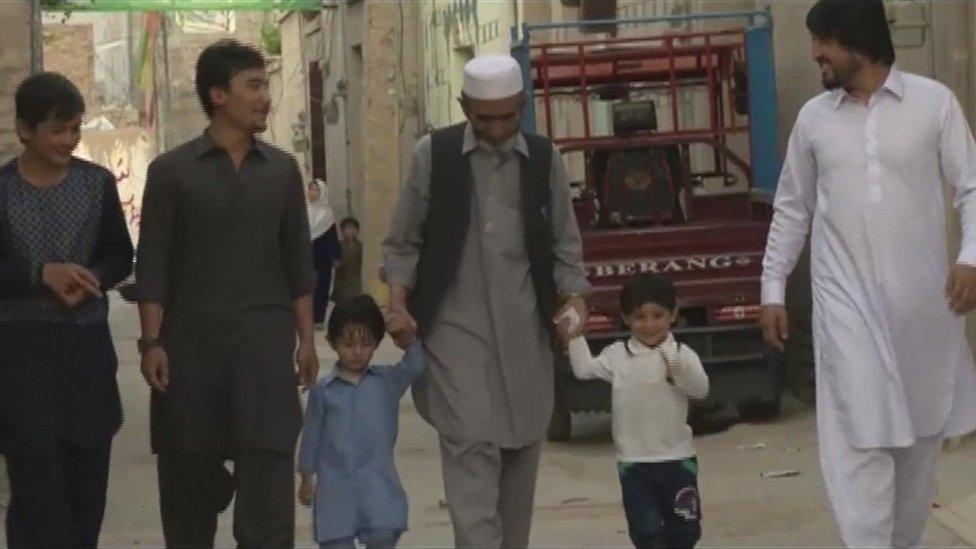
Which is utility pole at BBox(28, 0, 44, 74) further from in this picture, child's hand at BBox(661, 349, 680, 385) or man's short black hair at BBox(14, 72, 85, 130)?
child's hand at BBox(661, 349, 680, 385)

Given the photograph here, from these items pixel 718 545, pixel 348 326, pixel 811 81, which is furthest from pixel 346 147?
pixel 348 326

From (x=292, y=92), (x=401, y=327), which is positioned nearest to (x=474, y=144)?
(x=401, y=327)

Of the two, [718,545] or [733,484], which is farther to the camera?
[733,484]

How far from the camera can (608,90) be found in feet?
48.5

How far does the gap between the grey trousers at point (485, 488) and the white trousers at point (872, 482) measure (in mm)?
958

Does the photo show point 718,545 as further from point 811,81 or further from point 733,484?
point 811,81

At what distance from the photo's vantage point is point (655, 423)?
290 inches

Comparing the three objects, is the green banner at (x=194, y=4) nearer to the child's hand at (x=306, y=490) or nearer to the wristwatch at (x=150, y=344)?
the child's hand at (x=306, y=490)

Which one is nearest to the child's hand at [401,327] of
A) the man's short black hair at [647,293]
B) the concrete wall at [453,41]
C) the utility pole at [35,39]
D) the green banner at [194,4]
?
the man's short black hair at [647,293]

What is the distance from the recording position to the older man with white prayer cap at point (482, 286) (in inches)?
262

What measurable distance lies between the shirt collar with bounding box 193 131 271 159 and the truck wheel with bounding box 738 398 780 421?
23.4 feet

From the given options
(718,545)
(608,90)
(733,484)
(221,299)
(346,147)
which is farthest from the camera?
(346,147)

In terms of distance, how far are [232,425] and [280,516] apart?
0.30 meters

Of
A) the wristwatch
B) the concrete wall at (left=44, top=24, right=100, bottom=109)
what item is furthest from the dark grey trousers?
the concrete wall at (left=44, top=24, right=100, bottom=109)
